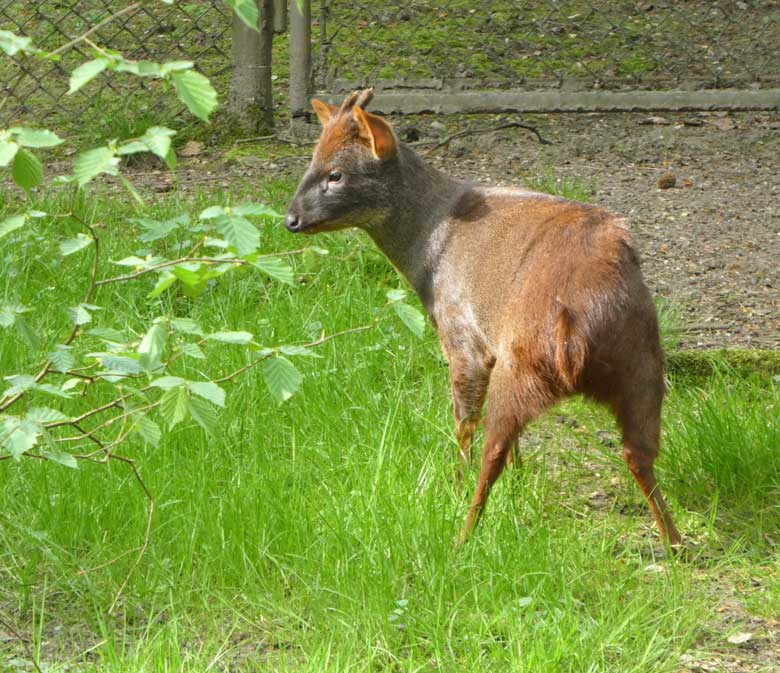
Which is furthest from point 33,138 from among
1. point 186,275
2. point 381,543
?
point 381,543

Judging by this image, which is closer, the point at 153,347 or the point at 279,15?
the point at 153,347

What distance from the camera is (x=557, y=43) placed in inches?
279

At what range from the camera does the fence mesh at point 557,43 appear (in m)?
6.66

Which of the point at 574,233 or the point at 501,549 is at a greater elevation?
the point at 574,233

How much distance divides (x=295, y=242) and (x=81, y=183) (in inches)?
120

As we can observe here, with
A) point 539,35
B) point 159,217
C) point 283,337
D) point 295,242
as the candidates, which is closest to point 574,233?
point 283,337

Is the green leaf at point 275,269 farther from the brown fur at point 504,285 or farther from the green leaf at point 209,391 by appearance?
the brown fur at point 504,285

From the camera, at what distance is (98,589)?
3.07 m

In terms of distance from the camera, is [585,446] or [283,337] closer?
[585,446]

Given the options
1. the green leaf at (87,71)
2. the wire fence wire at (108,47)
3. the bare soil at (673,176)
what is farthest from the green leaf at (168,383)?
the wire fence wire at (108,47)

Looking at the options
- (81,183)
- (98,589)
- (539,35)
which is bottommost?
(98,589)

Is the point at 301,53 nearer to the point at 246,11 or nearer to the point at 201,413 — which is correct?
the point at 201,413

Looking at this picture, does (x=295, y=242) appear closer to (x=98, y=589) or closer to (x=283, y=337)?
(x=283, y=337)

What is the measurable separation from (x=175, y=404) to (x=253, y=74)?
418 cm
